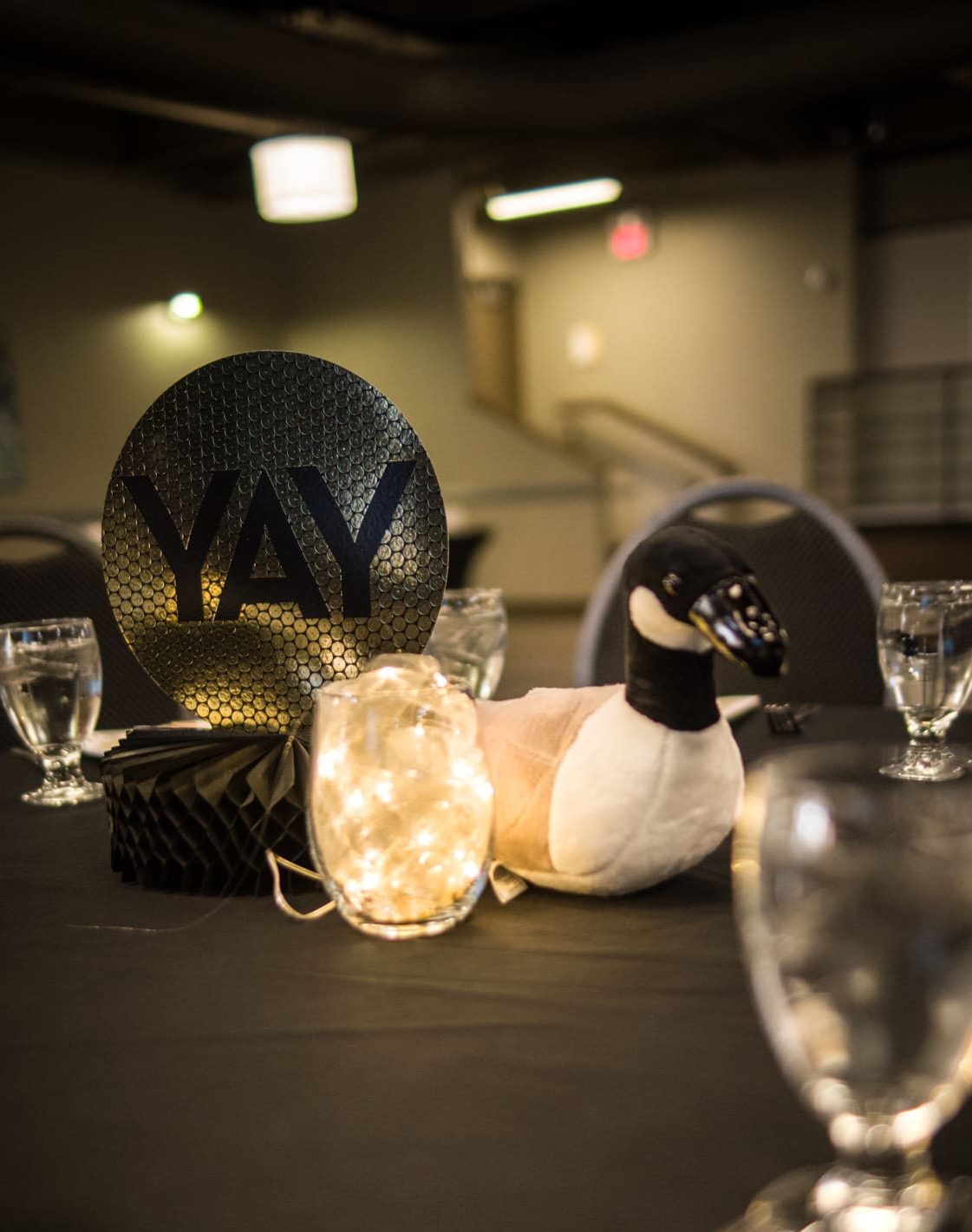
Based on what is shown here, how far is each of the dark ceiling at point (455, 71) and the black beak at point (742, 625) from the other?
4.05m

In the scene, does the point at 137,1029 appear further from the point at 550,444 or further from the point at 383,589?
the point at 550,444

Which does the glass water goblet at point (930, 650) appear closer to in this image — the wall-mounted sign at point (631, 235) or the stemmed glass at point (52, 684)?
the stemmed glass at point (52, 684)

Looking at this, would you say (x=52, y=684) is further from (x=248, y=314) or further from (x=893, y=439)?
(x=893, y=439)

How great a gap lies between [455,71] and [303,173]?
3.37 ft

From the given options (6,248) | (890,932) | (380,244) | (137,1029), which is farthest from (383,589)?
(380,244)

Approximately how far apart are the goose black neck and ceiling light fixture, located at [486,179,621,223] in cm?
754

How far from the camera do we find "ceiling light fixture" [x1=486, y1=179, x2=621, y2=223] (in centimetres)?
757

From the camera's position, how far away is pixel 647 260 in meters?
8.17

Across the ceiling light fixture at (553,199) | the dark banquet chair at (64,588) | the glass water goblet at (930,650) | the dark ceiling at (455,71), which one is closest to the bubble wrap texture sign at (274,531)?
the glass water goblet at (930,650)

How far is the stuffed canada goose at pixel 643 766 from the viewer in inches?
22.8

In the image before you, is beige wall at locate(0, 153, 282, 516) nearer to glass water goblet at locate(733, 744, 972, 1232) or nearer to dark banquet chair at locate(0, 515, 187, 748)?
dark banquet chair at locate(0, 515, 187, 748)

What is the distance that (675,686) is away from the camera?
581 mm

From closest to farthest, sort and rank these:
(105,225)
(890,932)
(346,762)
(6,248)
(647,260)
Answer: (890,932)
(346,762)
(6,248)
(105,225)
(647,260)

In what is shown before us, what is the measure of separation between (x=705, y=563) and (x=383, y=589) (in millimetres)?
224
